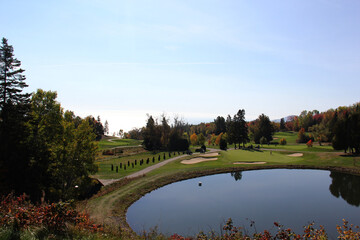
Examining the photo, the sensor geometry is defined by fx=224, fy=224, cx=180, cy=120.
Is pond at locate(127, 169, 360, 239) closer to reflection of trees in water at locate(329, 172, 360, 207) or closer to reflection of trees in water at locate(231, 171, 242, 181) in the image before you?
reflection of trees in water at locate(329, 172, 360, 207)

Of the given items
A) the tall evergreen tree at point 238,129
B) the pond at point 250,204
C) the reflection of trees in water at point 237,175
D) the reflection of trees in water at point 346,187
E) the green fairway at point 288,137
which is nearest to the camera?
the pond at point 250,204

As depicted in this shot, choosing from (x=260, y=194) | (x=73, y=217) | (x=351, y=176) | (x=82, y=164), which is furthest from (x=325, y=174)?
(x=73, y=217)

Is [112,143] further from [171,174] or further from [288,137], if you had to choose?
[288,137]

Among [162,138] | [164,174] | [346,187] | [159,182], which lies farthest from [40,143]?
[162,138]

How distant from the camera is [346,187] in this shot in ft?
87.2

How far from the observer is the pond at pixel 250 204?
1658 centimetres

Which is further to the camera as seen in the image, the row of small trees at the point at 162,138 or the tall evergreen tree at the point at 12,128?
the row of small trees at the point at 162,138

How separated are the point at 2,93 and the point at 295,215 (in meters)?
27.7

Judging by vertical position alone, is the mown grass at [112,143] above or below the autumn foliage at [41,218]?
below

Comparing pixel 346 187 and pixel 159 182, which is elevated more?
pixel 159 182

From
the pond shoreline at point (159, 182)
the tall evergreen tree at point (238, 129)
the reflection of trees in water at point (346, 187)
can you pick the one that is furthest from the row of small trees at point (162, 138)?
the reflection of trees in water at point (346, 187)

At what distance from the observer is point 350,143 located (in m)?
41.3

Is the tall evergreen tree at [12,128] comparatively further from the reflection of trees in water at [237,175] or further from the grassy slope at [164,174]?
the reflection of trees in water at [237,175]

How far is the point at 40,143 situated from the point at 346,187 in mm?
33583
